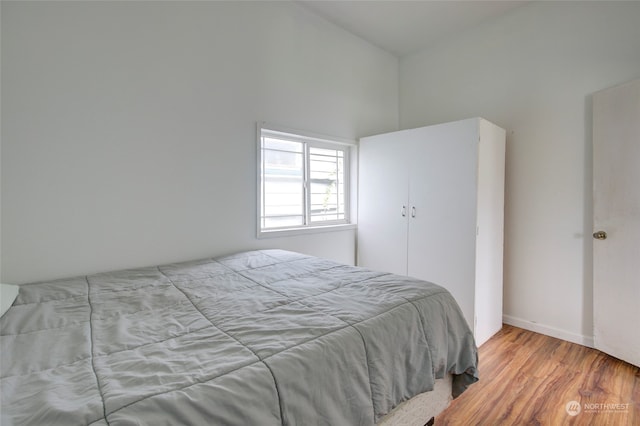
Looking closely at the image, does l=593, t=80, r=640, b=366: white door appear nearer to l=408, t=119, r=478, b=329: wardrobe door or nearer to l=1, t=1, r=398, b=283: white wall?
l=408, t=119, r=478, b=329: wardrobe door

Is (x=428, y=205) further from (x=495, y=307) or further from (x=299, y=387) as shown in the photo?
(x=299, y=387)

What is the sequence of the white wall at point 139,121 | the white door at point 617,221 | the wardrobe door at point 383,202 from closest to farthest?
the white wall at point 139,121 < the white door at point 617,221 < the wardrobe door at point 383,202

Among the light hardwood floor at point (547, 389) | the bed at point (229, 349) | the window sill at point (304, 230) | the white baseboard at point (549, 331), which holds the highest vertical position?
the window sill at point (304, 230)

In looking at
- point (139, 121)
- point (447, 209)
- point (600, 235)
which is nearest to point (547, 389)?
point (600, 235)

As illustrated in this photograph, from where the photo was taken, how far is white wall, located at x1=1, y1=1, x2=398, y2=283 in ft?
5.02

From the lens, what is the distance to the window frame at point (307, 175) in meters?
2.44

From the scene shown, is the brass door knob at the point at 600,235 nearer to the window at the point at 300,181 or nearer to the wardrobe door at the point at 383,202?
the wardrobe door at the point at 383,202

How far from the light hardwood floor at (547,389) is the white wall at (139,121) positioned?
5.57 ft

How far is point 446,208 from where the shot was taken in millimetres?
2490

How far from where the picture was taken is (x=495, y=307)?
2633 millimetres

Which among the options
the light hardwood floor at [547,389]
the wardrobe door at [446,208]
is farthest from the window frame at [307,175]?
the light hardwood floor at [547,389]

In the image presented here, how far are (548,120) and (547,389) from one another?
2099 mm

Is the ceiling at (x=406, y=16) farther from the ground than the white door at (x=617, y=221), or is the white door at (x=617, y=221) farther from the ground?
the ceiling at (x=406, y=16)

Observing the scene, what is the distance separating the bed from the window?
109 cm
